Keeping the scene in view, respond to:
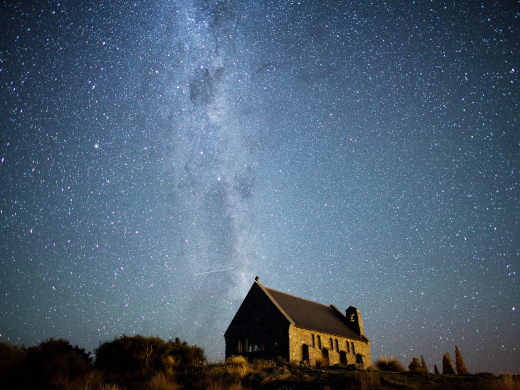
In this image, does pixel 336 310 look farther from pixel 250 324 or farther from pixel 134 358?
pixel 134 358

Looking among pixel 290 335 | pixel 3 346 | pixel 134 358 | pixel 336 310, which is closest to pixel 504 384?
pixel 290 335

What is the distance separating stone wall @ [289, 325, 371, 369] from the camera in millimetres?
25297

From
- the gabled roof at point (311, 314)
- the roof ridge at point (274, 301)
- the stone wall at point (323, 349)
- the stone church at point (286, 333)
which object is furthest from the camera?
the gabled roof at point (311, 314)

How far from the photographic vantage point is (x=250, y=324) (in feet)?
93.0

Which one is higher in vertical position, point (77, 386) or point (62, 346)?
point (62, 346)

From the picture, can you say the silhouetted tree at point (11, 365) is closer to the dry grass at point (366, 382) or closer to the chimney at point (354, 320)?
the dry grass at point (366, 382)

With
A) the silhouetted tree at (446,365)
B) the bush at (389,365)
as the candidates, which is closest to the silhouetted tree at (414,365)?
the silhouetted tree at (446,365)

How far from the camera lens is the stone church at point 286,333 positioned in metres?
25.5

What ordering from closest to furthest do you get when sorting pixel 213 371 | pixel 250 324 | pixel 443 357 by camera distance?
pixel 213 371
pixel 250 324
pixel 443 357

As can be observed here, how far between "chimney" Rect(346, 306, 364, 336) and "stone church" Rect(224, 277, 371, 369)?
2366 mm

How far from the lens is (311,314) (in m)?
33.1

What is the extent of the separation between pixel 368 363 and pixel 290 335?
579 inches

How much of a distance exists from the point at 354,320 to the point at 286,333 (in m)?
17.1

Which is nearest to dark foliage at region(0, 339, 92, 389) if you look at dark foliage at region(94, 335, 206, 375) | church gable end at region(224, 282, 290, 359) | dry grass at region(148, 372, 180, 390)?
dark foliage at region(94, 335, 206, 375)
